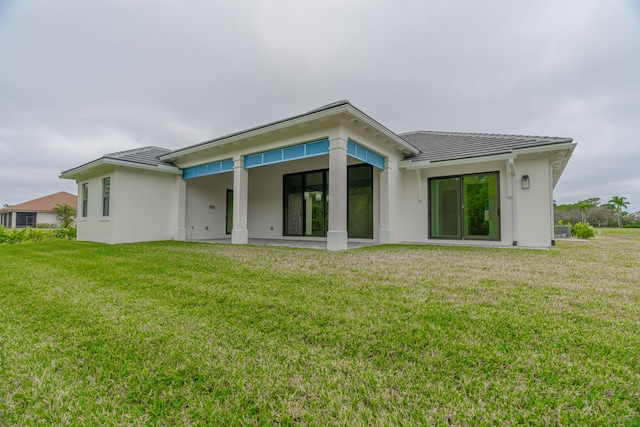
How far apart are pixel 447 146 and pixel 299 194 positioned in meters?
5.85

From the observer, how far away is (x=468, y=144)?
31.1 feet

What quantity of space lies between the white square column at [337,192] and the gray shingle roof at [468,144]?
3.81 meters

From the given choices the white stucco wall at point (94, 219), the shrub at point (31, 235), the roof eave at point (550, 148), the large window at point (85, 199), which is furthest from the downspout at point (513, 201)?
the shrub at point (31, 235)

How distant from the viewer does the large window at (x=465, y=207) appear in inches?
338

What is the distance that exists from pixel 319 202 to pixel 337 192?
3876mm

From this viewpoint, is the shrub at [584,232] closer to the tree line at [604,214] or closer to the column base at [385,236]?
the column base at [385,236]

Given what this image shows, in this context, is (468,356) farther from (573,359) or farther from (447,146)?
(447,146)

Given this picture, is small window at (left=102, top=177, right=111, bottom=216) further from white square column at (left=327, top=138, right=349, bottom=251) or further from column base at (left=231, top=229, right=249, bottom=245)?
white square column at (left=327, top=138, right=349, bottom=251)

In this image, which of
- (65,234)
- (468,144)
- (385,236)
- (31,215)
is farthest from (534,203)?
(31,215)

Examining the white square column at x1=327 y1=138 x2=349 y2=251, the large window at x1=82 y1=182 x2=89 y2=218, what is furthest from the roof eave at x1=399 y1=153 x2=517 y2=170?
the large window at x1=82 y1=182 x2=89 y2=218

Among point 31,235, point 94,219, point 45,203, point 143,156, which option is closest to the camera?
point 94,219

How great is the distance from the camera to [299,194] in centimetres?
1137

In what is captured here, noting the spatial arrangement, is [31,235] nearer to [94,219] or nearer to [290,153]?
[94,219]

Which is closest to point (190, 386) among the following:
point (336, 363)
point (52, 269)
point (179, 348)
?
point (179, 348)
